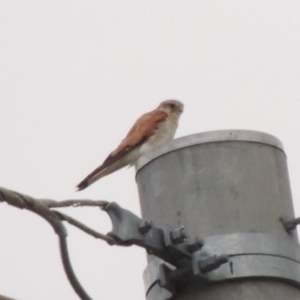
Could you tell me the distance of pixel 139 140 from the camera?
10.0 meters

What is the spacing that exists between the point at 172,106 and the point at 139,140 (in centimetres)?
125

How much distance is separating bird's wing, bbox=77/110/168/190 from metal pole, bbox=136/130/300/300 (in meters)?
4.81

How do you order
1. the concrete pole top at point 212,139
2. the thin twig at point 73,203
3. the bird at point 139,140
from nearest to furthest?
1. the thin twig at point 73,203
2. the concrete pole top at point 212,139
3. the bird at point 139,140

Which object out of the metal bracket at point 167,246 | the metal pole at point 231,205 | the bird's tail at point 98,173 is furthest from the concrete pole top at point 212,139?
the bird's tail at point 98,173

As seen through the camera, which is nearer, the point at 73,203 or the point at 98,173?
the point at 73,203

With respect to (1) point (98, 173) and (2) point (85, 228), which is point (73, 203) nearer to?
(2) point (85, 228)

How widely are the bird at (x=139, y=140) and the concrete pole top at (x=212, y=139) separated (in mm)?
4627

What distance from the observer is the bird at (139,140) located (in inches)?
384

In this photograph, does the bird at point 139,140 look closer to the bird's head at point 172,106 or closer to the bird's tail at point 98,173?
the bird's tail at point 98,173

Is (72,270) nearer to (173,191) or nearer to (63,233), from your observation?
(63,233)

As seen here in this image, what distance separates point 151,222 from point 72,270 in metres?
0.34

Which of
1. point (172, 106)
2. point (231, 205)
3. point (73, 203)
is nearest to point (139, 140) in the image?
point (172, 106)

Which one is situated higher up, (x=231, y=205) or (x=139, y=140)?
(x=139, y=140)

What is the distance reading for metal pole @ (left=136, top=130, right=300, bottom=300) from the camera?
4328 mm
